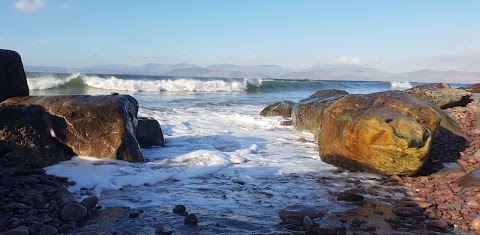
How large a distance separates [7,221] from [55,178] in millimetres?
1539

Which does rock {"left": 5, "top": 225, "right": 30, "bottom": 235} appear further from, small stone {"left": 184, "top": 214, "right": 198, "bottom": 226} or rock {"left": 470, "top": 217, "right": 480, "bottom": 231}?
rock {"left": 470, "top": 217, "right": 480, "bottom": 231}

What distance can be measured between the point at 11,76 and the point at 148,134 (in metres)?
2.53

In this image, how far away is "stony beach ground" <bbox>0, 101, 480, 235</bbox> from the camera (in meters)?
3.44

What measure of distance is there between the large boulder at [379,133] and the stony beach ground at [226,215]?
486 millimetres

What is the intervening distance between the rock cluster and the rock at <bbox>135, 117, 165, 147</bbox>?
271 cm

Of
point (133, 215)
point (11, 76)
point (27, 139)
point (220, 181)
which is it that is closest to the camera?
point (133, 215)

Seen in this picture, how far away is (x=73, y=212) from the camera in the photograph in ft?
11.8

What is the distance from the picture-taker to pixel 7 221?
3.33 meters

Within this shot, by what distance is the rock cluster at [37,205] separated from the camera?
3.29m

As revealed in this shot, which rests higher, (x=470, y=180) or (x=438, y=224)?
(x=470, y=180)

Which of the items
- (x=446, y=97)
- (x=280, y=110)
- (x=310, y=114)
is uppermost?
(x=446, y=97)

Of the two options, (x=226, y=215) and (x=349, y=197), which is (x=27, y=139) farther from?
(x=349, y=197)

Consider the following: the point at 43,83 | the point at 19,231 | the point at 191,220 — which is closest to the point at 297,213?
the point at 191,220

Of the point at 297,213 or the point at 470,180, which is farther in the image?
the point at 470,180
